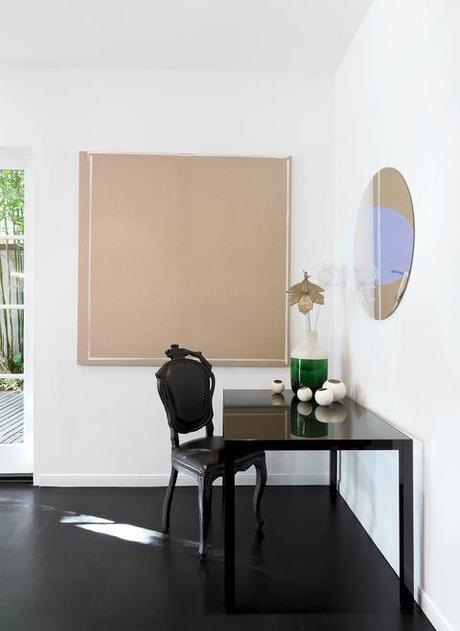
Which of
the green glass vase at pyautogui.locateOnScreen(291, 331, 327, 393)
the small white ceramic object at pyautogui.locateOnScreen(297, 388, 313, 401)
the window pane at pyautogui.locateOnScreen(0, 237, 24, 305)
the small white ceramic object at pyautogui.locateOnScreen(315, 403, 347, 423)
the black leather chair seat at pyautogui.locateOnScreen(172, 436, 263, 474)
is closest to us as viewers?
the small white ceramic object at pyautogui.locateOnScreen(315, 403, 347, 423)

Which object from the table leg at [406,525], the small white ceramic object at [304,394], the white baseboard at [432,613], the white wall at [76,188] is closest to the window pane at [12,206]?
the white wall at [76,188]

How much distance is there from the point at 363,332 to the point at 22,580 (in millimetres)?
2085

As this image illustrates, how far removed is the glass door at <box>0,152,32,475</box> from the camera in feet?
11.3

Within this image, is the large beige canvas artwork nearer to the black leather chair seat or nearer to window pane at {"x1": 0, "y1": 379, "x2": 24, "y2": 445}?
window pane at {"x1": 0, "y1": 379, "x2": 24, "y2": 445}

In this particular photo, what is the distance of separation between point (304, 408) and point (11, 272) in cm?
226

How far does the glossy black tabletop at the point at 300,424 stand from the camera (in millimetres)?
1961

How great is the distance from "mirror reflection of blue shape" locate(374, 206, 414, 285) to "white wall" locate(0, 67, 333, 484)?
939 millimetres

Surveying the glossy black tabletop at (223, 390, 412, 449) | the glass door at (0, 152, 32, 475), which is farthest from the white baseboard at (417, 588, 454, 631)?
the glass door at (0, 152, 32, 475)

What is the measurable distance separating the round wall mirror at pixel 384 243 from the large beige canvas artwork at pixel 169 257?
2.68ft

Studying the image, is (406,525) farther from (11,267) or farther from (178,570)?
(11,267)

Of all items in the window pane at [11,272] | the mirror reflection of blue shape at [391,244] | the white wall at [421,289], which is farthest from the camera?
the window pane at [11,272]

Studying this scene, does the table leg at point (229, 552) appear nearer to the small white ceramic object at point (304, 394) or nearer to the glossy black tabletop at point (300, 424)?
the glossy black tabletop at point (300, 424)

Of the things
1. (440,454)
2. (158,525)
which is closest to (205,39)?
(440,454)

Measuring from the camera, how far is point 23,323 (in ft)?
11.3
